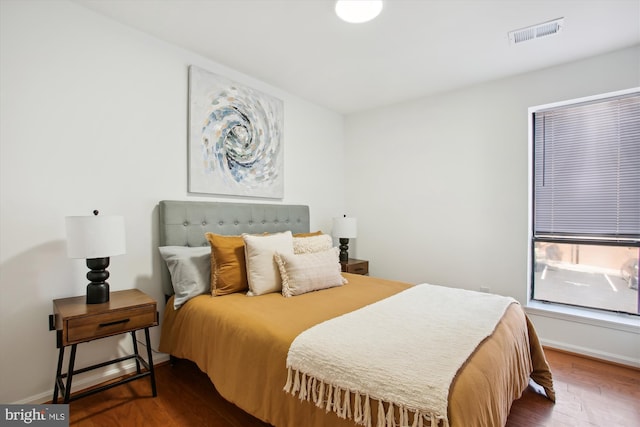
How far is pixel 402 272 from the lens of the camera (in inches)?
149

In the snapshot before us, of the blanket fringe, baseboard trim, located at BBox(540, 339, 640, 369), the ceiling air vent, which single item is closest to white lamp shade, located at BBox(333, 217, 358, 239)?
baseboard trim, located at BBox(540, 339, 640, 369)

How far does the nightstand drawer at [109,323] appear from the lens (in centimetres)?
171

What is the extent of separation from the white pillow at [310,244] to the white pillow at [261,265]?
0.28 m

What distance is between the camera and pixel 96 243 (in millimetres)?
1827

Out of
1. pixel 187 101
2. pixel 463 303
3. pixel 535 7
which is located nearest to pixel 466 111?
pixel 535 7

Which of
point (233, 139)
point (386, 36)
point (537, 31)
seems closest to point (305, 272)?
point (233, 139)

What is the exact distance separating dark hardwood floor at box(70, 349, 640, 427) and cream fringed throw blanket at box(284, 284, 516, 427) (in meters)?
0.69

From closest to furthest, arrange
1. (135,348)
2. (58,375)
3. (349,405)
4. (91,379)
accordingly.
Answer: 1. (349,405)
2. (58,375)
3. (91,379)
4. (135,348)

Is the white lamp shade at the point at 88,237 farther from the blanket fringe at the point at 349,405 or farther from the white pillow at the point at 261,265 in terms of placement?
the blanket fringe at the point at 349,405

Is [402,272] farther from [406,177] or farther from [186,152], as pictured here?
[186,152]

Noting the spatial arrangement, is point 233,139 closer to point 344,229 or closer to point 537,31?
point 344,229

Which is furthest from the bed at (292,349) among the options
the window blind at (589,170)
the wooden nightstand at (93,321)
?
the window blind at (589,170)

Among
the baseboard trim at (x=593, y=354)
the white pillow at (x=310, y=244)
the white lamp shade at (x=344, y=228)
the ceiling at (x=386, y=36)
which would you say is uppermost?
A: the ceiling at (x=386, y=36)

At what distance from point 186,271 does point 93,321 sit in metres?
0.61
